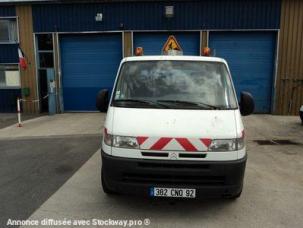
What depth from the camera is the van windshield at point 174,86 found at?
15.1ft

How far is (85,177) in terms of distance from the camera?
19.2ft

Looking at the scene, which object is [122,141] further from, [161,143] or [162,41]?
[162,41]

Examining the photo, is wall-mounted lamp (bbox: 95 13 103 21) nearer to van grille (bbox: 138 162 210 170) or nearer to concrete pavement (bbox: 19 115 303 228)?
→ concrete pavement (bbox: 19 115 303 228)

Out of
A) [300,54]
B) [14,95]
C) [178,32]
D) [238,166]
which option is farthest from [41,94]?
[238,166]

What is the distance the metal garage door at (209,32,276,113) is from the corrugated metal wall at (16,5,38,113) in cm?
808

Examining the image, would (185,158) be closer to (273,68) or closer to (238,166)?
(238,166)

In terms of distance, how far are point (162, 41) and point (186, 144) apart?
34.7 ft

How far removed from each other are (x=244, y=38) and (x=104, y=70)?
248 inches

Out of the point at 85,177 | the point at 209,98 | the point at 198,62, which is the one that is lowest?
the point at 85,177

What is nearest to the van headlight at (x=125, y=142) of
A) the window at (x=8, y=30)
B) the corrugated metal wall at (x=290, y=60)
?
the corrugated metal wall at (x=290, y=60)

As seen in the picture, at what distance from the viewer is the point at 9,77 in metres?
14.8

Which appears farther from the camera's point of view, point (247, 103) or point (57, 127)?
point (57, 127)

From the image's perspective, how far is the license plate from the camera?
157 inches

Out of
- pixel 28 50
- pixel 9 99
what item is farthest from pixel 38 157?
pixel 9 99
